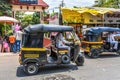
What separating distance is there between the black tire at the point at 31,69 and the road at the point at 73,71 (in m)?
0.18

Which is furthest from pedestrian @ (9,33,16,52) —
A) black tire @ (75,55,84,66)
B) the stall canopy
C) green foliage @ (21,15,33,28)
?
green foliage @ (21,15,33,28)

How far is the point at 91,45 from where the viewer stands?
589 inches

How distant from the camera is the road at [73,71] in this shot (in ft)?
32.9

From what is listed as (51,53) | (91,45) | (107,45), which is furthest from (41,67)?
(107,45)

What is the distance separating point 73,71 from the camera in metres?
11.1

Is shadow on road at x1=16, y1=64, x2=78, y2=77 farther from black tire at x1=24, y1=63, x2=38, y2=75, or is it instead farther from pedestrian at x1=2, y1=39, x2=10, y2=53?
pedestrian at x1=2, y1=39, x2=10, y2=53

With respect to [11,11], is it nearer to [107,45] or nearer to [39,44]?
[107,45]

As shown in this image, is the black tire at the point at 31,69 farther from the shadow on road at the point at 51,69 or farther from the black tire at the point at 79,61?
the black tire at the point at 79,61

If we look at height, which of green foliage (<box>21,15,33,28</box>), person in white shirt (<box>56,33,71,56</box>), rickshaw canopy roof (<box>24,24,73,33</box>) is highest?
rickshaw canopy roof (<box>24,24,73,33</box>)

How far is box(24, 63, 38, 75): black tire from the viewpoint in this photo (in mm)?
10544

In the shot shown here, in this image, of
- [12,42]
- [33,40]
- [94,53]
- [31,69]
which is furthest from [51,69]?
[12,42]

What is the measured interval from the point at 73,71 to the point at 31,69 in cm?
184

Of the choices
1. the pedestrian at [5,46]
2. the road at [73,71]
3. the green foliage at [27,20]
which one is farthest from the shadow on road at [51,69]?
the green foliage at [27,20]

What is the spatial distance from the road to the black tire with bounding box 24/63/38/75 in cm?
18
